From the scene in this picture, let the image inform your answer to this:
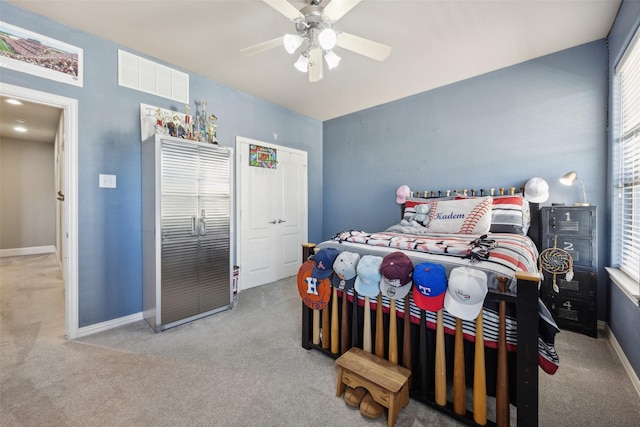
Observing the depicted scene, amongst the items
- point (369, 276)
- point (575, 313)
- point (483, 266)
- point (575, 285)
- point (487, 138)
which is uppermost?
point (487, 138)

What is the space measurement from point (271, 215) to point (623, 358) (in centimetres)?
371

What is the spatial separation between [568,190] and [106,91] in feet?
15.0

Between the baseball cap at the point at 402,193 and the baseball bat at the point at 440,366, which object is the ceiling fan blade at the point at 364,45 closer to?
the baseball bat at the point at 440,366

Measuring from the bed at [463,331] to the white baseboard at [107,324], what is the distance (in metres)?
1.84

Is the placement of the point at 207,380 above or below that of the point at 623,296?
below

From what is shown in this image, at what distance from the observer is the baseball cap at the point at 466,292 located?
3.92ft

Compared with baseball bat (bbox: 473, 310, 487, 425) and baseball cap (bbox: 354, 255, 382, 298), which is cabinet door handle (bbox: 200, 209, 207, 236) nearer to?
baseball cap (bbox: 354, 255, 382, 298)

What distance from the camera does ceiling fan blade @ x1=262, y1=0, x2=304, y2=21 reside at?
155cm

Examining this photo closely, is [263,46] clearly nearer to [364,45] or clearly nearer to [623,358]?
[364,45]

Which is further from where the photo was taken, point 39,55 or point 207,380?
point 39,55

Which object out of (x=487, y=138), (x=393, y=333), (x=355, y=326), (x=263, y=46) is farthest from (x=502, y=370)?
(x=487, y=138)

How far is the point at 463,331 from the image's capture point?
1.35 metres

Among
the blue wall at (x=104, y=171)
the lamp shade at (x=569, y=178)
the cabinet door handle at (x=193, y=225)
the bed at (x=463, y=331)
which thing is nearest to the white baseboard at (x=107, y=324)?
the blue wall at (x=104, y=171)

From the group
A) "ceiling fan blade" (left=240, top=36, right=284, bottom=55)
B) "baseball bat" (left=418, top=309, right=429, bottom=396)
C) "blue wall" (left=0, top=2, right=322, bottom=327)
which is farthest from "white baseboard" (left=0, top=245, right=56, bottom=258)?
"baseball bat" (left=418, top=309, right=429, bottom=396)
